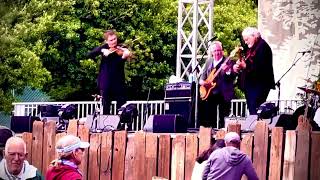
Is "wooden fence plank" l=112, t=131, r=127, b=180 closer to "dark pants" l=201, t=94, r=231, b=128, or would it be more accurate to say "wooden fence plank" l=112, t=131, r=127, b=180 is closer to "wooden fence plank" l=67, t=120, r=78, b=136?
"wooden fence plank" l=67, t=120, r=78, b=136

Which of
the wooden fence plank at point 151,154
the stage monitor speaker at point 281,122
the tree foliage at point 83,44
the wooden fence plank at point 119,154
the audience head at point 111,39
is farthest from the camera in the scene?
the tree foliage at point 83,44

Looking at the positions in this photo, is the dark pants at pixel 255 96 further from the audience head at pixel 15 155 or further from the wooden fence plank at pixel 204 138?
the audience head at pixel 15 155

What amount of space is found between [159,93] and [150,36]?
1837 millimetres

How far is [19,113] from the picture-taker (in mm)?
18656

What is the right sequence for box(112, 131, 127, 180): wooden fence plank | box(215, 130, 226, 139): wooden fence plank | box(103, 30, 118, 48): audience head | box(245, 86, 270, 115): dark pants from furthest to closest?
box(103, 30, 118, 48): audience head
box(245, 86, 270, 115): dark pants
box(112, 131, 127, 180): wooden fence plank
box(215, 130, 226, 139): wooden fence plank

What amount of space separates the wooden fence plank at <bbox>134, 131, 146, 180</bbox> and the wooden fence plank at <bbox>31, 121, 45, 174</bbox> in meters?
2.05

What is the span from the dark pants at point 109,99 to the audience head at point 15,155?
7.84 m

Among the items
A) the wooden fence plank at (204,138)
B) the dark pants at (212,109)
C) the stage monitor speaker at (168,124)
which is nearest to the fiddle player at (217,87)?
the dark pants at (212,109)

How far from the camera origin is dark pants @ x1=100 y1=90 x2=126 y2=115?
15.7 metres

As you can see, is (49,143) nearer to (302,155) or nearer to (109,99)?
(109,99)

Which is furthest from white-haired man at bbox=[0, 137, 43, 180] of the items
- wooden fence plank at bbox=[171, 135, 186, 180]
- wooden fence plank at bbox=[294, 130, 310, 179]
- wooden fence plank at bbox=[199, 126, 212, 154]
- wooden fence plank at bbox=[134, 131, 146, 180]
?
wooden fence plank at bbox=[134, 131, 146, 180]

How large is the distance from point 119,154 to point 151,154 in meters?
0.64

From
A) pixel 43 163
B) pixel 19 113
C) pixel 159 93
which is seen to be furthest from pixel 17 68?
pixel 43 163

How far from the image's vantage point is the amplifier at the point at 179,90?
14.9m
